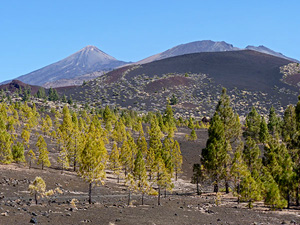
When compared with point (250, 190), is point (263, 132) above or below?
above

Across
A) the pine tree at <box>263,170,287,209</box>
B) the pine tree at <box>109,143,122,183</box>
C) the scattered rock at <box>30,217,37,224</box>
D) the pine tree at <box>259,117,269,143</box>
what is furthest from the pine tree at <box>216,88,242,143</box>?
the scattered rock at <box>30,217,37,224</box>

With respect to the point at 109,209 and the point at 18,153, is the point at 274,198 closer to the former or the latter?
the point at 109,209

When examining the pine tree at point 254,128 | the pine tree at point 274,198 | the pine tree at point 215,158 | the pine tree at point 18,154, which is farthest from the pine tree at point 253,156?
the pine tree at point 254,128

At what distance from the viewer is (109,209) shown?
1328 inches

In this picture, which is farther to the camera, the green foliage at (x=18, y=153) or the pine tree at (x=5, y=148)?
the green foliage at (x=18, y=153)

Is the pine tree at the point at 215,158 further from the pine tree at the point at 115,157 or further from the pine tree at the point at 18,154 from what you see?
the pine tree at the point at 18,154

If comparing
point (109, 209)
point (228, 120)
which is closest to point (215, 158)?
point (228, 120)

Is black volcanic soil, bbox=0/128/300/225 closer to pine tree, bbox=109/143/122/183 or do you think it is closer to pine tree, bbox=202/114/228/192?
pine tree, bbox=202/114/228/192

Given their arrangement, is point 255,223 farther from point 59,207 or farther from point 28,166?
point 28,166

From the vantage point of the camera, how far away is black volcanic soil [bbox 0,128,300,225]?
28.3 meters

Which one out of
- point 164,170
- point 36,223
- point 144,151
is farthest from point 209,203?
point 144,151

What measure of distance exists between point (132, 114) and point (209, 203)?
353 feet

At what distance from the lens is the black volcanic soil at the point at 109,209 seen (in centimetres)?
2827

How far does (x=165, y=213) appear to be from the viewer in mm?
34469
